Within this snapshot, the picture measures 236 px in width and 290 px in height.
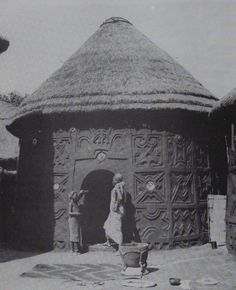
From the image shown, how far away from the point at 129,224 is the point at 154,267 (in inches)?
112

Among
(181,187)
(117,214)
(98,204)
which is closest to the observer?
(117,214)

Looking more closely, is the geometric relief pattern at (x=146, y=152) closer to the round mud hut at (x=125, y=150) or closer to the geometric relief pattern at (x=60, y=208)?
the round mud hut at (x=125, y=150)

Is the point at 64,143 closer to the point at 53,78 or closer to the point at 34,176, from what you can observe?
the point at 34,176

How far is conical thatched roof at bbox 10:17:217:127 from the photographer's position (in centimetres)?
1201

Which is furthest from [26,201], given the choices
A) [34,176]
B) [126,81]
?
[126,81]

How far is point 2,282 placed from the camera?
7855mm

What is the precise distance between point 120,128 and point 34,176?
3.28 meters

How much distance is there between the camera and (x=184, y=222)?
1201 cm

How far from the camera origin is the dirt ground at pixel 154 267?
Result: 7.46 meters

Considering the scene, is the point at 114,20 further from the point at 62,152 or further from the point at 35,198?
the point at 35,198

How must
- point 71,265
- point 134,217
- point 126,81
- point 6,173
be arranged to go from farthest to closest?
point 6,173 → point 126,81 → point 134,217 → point 71,265

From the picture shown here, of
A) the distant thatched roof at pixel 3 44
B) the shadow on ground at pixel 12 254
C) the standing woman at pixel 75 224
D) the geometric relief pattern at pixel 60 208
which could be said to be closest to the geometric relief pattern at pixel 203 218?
the standing woman at pixel 75 224

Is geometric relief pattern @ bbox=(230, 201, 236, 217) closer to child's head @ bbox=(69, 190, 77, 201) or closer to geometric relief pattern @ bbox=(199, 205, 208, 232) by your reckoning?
geometric relief pattern @ bbox=(199, 205, 208, 232)

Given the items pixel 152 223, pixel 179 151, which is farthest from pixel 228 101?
pixel 152 223
